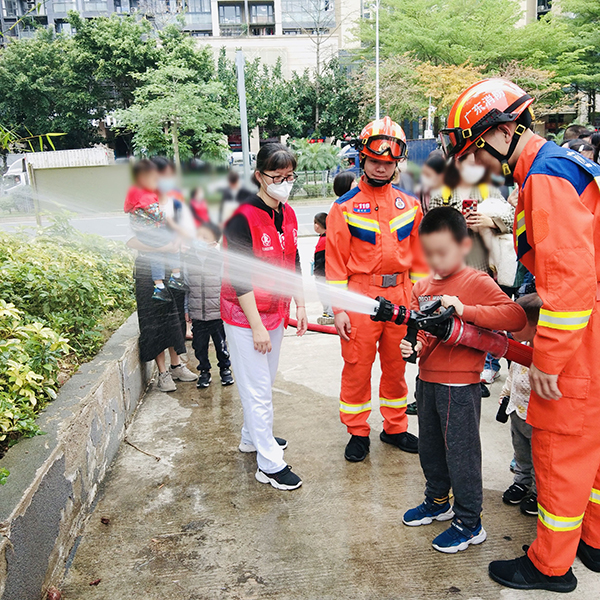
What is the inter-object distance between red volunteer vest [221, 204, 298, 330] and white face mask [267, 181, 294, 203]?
109 millimetres

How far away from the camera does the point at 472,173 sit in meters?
2.33

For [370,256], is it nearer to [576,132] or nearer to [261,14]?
[576,132]

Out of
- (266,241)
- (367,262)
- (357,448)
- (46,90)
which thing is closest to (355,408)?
(357,448)

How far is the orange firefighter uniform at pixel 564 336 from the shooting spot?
1948 millimetres

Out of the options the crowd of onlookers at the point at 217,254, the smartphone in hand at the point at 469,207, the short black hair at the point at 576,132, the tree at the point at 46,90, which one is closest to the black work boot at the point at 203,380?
the crowd of onlookers at the point at 217,254

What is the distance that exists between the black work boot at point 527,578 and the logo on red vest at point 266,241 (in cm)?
190

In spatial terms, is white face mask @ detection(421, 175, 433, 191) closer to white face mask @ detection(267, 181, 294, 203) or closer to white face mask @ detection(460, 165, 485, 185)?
white face mask @ detection(460, 165, 485, 185)

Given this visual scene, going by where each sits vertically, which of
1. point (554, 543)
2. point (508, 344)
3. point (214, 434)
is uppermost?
point (508, 344)

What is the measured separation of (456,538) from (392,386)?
1.14 meters

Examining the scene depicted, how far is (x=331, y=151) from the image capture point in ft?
81.0

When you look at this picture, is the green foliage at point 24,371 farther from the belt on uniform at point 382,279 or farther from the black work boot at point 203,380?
the belt on uniform at point 382,279

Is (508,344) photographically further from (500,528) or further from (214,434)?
(214,434)

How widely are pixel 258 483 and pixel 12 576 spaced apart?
1.46m

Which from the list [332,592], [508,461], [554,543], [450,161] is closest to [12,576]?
[332,592]
